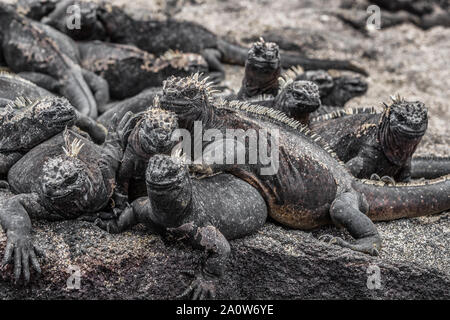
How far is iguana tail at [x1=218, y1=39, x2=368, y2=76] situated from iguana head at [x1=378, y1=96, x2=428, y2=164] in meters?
2.49

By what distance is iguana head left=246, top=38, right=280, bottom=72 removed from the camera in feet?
18.4

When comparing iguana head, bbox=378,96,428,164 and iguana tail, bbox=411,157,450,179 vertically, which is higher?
iguana head, bbox=378,96,428,164

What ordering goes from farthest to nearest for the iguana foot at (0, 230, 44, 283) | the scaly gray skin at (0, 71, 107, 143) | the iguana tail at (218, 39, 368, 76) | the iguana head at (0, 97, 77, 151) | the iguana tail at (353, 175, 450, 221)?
the iguana tail at (218, 39, 368, 76) < the scaly gray skin at (0, 71, 107, 143) < the iguana tail at (353, 175, 450, 221) < the iguana head at (0, 97, 77, 151) < the iguana foot at (0, 230, 44, 283)

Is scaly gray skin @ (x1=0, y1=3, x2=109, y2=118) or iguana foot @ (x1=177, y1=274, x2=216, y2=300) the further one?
scaly gray skin @ (x1=0, y1=3, x2=109, y2=118)

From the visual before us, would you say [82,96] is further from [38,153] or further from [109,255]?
[109,255]

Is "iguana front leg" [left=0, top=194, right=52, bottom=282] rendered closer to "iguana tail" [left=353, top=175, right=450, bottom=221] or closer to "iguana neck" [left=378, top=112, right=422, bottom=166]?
"iguana tail" [left=353, top=175, right=450, bottom=221]

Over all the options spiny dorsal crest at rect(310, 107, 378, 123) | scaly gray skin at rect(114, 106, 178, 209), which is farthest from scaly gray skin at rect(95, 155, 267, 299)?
spiny dorsal crest at rect(310, 107, 378, 123)

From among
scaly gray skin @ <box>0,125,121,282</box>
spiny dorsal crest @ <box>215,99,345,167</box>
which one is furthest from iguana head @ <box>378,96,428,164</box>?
scaly gray skin @ <box>0,125,121,282</box>

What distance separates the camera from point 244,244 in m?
4.55

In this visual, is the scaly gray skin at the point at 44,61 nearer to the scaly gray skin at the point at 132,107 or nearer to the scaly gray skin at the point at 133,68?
the scaly gray skin at the point at 133,68

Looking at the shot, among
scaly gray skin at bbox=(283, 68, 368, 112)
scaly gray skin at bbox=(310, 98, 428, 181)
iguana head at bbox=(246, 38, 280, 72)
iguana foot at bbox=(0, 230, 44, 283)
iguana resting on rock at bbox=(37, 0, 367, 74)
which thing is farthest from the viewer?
iguana resting on rock at bbox=(37, 0, 367, 74)

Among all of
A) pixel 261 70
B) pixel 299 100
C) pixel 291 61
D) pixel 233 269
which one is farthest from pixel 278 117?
pixel 291 61

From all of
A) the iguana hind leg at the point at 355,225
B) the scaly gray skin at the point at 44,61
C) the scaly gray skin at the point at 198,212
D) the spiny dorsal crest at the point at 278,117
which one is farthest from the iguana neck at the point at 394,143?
the scaly gray skin at the point at 44,61

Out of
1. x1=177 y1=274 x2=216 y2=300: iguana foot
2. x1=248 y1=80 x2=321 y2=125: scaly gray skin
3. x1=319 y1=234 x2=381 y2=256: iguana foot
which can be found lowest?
x1=177 y1=274 x2=216 y2=300: iguana foot
